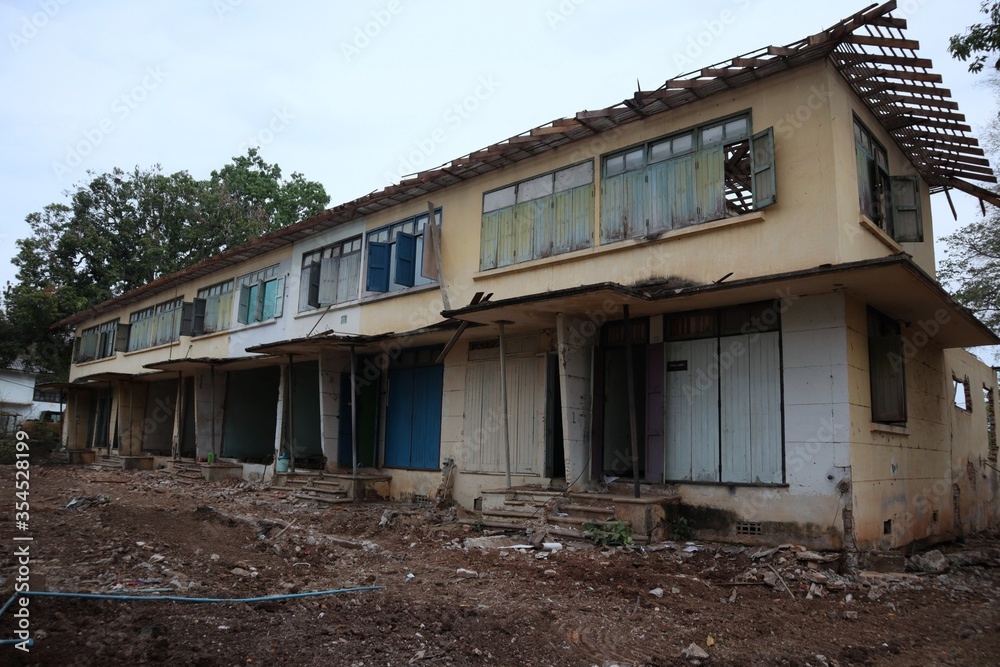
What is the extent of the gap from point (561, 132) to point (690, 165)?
7.31ft

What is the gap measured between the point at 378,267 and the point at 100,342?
60.6 feet

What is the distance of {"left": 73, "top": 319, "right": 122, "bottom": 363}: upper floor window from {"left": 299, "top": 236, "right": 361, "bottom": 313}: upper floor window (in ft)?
39.3

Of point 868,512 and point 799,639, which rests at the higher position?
point 868,512

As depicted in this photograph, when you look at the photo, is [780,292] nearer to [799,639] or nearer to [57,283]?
[799,639]

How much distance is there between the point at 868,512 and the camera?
317 inches

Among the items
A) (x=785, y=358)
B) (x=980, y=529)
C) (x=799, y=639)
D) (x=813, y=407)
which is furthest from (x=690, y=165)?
(x=980, y=529)

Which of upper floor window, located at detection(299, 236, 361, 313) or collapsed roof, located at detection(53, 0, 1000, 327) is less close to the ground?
collapsed roof, located at detection(53, 0, 1000, 327)

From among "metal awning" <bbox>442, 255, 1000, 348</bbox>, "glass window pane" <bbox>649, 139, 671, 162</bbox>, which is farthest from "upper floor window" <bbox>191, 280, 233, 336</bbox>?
"glass window pane" <bbox>649, 139, 671, 162</bbox>

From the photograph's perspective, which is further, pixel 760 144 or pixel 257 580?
pixel 760 144

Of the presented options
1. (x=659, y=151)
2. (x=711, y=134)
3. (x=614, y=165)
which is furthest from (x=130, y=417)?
(x=711, y=134)

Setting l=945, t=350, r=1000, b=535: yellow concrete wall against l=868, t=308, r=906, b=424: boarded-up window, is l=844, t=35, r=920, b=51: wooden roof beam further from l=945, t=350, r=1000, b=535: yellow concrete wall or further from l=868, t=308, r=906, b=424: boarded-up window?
l=945, t=350, r=1000, b=535: yellow concrete wall

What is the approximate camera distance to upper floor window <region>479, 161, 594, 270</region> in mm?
10648

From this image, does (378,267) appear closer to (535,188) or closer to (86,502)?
(535,188)

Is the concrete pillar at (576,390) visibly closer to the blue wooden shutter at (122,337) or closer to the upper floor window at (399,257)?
the upper floor window at (399,257)
